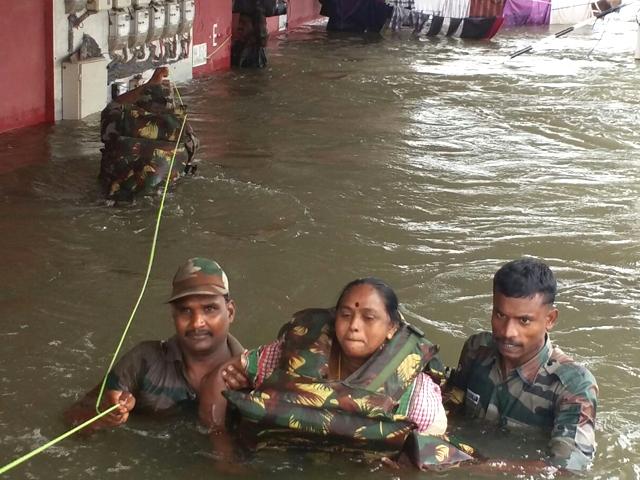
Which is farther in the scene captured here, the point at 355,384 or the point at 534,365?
the point at 534,365

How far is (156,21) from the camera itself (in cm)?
1294

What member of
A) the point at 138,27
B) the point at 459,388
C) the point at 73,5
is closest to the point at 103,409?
the point at 459,388

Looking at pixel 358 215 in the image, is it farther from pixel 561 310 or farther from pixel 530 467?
pixel 530 467

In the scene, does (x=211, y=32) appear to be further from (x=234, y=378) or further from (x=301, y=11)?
(x=234, y=378)

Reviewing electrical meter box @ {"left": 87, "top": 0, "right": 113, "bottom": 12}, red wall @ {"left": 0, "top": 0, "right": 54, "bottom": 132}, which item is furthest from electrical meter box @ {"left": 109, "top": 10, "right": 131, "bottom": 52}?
red wall @ {"left": 0, "top": 0, "right": 54, "bottom": 132}

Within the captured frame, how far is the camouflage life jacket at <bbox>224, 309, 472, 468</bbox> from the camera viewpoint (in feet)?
12.5

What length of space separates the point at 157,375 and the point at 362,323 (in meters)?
1.06

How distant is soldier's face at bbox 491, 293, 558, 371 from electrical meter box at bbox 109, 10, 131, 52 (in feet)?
28.7

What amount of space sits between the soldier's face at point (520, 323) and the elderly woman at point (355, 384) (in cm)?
33

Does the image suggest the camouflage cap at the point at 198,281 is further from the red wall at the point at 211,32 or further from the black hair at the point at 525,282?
the red wall at the point at 211,32

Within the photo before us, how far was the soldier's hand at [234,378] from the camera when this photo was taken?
412 cm

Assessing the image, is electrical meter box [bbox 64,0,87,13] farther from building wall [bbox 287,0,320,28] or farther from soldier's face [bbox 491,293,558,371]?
building wall [bbox 287,0,320,28]

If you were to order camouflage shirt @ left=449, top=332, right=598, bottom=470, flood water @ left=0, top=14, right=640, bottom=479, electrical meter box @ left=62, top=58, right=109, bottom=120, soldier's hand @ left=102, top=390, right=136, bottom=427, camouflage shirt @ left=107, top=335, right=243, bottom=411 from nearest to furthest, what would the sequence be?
camouflage shirt @ left=449, top=332, right=598, bottom=470, soldier's hand @ left=102, top=390, right=136, bottom=427, camouflage shirt @ left=107, top=335, right=243, bottom=411, flood water @ left=0, top=14, right=640, bottom=479, electrical meter box @ left=62, top=58, right=109, bottom=120

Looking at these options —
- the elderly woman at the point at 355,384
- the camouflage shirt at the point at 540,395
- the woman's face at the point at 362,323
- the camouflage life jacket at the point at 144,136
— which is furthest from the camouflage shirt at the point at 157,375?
the camouflage life jacket at the point at 144,136
